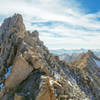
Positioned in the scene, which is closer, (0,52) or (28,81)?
(28,81)

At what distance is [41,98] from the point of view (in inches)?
648

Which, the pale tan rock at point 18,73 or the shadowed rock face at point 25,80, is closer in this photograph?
the shadowed rock face at point 25,80

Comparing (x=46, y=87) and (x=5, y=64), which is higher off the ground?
(x=5, y=64)

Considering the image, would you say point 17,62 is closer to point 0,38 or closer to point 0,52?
point 0,52

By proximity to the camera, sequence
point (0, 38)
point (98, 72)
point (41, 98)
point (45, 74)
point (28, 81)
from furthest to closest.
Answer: point (98, 72)
point (0, 38)
point (45, 74)
point (28, 81)
point (41, 98)

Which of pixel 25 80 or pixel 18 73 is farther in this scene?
pixel 25 80

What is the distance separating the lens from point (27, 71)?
2058 cm

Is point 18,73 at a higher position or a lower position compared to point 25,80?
higher

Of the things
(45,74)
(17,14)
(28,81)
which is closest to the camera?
(28,81)

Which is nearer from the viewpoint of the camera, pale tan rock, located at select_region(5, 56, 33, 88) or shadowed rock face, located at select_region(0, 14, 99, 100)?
shadowed rock face, located at select_region(0, 14, 99, 100)

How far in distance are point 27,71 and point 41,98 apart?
17.7ft

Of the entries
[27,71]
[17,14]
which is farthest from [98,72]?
[27,71]

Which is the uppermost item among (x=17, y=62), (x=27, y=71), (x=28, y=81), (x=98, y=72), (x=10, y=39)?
(x=10, y=39)

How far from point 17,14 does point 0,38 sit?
829 centimetres
